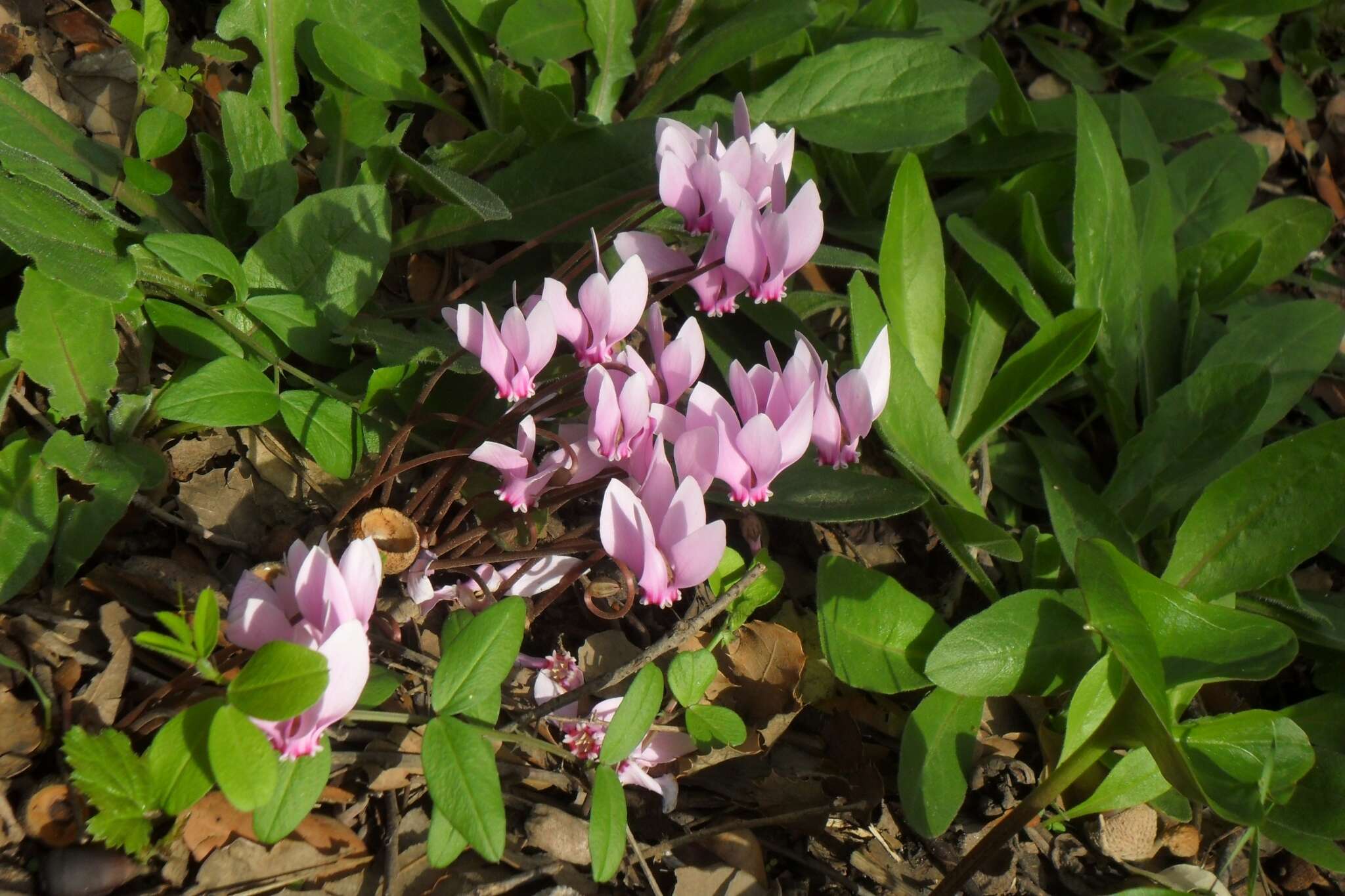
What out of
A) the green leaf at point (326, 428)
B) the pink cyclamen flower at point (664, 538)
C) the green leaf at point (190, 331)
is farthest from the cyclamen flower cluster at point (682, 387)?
the green leaf at point (190, 331)

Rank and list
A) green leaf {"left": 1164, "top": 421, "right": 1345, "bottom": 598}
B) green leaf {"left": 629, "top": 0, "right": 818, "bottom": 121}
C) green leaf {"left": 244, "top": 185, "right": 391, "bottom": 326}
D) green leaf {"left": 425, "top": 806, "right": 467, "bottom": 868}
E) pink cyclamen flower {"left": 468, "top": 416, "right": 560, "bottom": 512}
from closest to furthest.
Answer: green leaf {"left": 425, "top": 806, "right": 467, "bottom": 868}, pink cyclamen flower {"left": 468, "top": 416, "right": 560, "bottom": 512}, green leaf {"left": 244, "top": 185, "right": 391, "bottom": 326}, green leaf {"left": 1164, "top": 421, "right": 1345, "bottom": 598}, green leaf {"left": 629, "top": 0, "right": 818, "bottom": 121}

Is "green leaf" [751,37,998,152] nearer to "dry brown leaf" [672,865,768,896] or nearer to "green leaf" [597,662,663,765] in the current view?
"green leaf" [597,662,663,765]

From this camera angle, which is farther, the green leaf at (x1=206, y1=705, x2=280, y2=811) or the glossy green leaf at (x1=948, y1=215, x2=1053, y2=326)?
the glossy green leaf at (x1=948, y1=215, x2=1053, y2=326)

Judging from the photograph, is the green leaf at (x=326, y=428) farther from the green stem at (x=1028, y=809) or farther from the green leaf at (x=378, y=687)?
the green stem at (x=1028, y=809)

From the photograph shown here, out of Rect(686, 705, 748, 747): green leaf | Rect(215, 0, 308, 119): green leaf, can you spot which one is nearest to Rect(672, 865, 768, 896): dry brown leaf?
Rect(686, 705, 748, 747): green leaf

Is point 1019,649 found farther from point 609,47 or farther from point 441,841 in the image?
point 609,47

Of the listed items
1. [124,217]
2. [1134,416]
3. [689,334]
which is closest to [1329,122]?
[1134,416]
